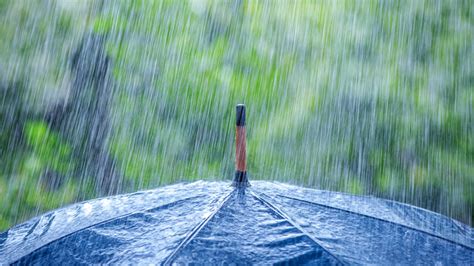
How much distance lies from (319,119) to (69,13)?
2.48 meters

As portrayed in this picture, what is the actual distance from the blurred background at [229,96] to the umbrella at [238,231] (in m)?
1.94

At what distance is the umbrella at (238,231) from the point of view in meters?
1.71

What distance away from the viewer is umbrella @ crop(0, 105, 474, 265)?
1.71m

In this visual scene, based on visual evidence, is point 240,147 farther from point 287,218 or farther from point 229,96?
point 229,96

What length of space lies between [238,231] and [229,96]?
3.03 m

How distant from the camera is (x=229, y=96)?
4.75m

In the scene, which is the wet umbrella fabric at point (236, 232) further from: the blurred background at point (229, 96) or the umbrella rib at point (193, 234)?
the blurred background at point (229, 96)

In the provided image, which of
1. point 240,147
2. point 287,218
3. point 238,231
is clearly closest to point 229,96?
point 240,147

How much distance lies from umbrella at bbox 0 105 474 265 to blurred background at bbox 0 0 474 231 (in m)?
1.94

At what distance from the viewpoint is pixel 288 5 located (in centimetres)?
476

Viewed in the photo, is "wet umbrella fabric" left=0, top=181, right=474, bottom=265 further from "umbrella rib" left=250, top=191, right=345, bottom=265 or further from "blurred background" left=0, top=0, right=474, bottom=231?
"blurred background" left=0, top=0, right=474, bottom=231

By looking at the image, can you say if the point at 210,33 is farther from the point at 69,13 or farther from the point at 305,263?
the point at 305,263

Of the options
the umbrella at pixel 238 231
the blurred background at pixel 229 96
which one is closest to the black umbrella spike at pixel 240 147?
the umbrella at pixel 238 231

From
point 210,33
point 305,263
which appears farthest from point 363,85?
point 305,263
